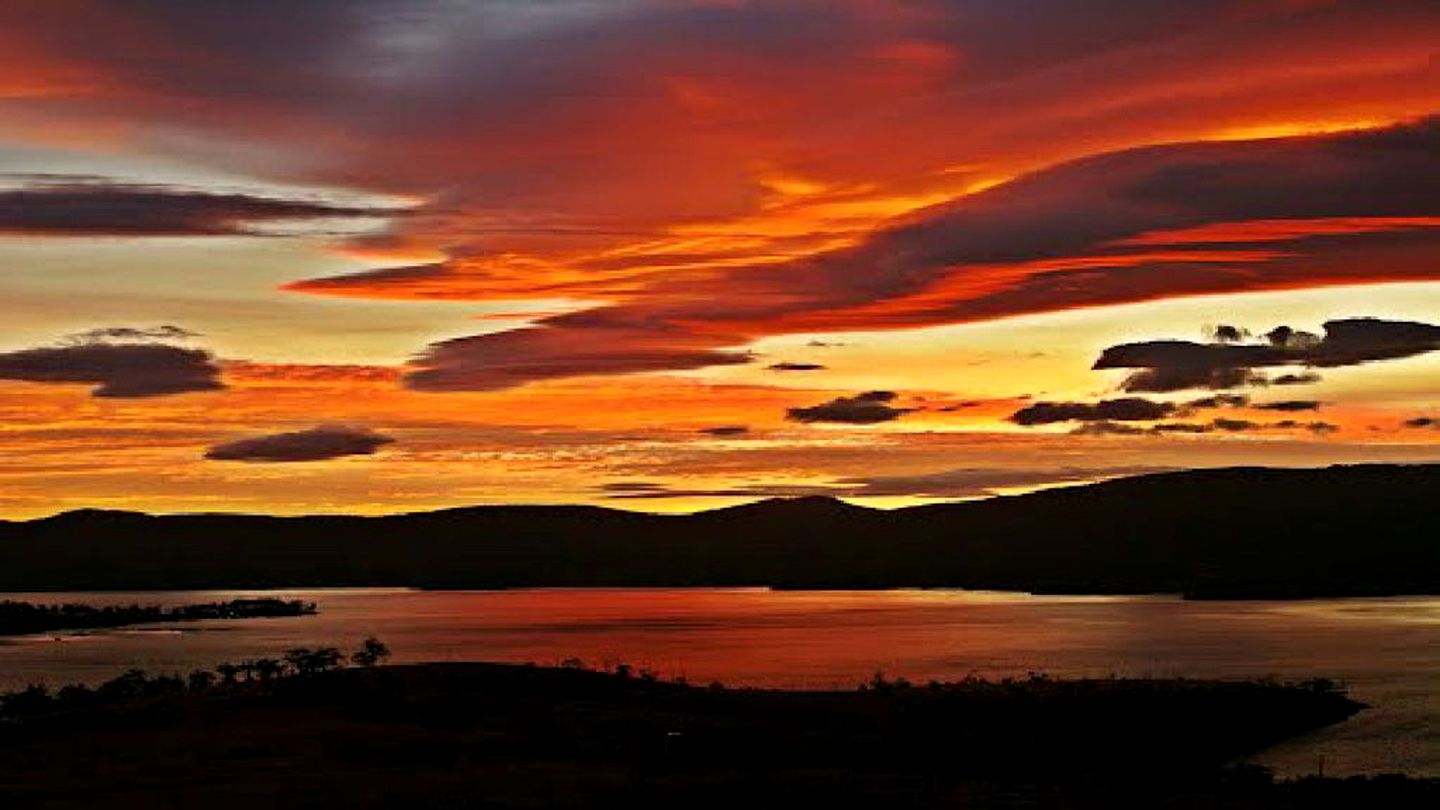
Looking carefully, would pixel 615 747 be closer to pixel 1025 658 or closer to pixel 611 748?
pixel 611 748

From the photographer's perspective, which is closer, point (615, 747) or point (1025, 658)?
point (615, 747)

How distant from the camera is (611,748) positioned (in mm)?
51188

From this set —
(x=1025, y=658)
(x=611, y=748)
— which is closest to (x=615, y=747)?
(x=611, y=748)

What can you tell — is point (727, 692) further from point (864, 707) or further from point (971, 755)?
point (971, 755)

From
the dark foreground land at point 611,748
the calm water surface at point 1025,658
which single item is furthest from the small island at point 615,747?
the calm water surface at point 1025,658

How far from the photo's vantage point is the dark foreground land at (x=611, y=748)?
42.1 metres

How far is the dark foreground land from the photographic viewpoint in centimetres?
4212

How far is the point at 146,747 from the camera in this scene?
49.2 m

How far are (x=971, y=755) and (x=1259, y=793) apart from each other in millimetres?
12227

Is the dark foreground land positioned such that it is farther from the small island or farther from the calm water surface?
the calm water surface

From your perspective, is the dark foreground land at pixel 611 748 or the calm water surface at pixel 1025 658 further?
the calm water surface at pixel 1025 658

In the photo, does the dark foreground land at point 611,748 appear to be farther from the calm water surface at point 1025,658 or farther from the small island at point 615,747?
the calm water surface at point 1025,658

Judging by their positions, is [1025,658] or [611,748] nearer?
[611,748]

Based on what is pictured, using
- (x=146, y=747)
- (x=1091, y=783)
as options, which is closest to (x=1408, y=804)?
(x=1091, y=783)
